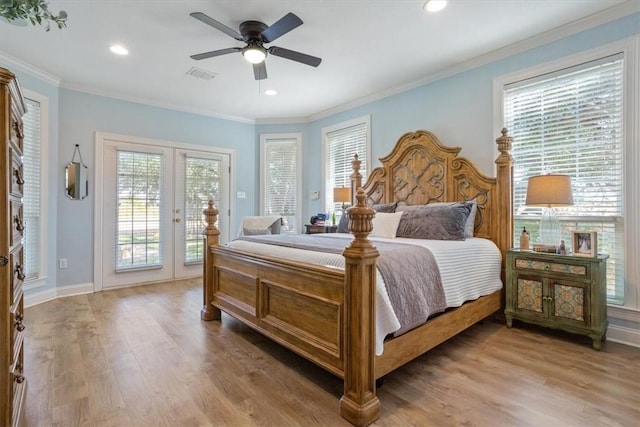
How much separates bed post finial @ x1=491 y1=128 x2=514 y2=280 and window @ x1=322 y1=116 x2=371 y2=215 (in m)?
1.90

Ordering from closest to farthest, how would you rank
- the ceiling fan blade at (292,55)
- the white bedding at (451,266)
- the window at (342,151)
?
Result: the white bedding at (451,266), the ceiling fan blade at (292,55), the window at (342,151)

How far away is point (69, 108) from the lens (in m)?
4.03

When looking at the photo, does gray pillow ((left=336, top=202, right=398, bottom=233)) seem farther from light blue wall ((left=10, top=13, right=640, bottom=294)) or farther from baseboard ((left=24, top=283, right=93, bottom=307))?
baseboard ((left=24, top=283, right=93, bottom=307))

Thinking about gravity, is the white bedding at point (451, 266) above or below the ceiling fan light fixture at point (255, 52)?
below

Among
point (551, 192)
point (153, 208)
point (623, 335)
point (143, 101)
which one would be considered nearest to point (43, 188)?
point (153, 208)

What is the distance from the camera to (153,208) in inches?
183

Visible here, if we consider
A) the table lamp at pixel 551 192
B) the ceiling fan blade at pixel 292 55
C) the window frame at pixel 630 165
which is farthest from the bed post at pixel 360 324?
the window frame at pixel 630 165

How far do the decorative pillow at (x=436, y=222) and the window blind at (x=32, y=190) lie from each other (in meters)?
4.13

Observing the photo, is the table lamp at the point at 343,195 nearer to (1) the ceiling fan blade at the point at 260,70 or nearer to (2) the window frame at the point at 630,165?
(1) the ceiling fan blade at the point at 260,70

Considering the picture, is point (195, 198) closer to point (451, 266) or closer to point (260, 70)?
point (260, 70)

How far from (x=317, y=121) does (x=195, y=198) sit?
241 cm

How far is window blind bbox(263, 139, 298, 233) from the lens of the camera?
18.6ft

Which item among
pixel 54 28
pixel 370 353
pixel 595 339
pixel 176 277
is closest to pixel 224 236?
pixel 176 277

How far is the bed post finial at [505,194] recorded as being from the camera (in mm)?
3014
